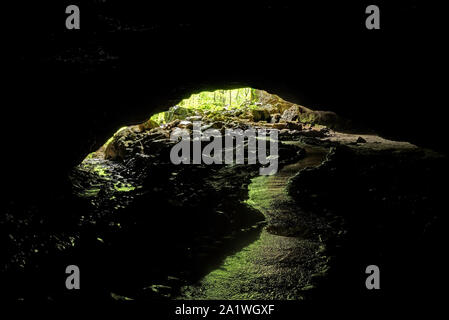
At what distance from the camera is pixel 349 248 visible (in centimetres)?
383

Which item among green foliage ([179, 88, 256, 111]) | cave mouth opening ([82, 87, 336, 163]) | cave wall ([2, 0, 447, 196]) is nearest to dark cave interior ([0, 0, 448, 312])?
cave wall ([2, 0, 447, 196])

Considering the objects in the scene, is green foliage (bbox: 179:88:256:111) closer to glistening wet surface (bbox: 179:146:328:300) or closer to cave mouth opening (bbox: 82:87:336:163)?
cave mouth opening (bbox: 82:87:336:163)

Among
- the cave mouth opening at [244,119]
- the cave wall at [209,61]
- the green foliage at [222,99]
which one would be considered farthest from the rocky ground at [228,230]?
the green foliage at [222,99]

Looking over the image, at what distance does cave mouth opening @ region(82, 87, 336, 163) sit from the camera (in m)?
15.2

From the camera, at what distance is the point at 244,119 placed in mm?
19656

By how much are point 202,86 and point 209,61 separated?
62.0 inches

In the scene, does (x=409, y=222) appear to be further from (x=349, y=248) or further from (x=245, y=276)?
(x=245, y=276)

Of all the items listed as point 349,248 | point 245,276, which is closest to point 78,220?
point 245,276

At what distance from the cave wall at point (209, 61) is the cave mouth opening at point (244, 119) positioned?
814 centimetres

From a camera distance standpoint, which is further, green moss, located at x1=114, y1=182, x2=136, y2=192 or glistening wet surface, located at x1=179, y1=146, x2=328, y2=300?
green moss, located at x1=114, y1=182, x2=136, y2=192

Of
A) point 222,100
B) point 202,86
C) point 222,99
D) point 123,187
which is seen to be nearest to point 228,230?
point 202,86

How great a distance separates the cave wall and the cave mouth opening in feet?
26.7

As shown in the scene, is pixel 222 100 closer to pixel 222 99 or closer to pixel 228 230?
pixel 222 99
